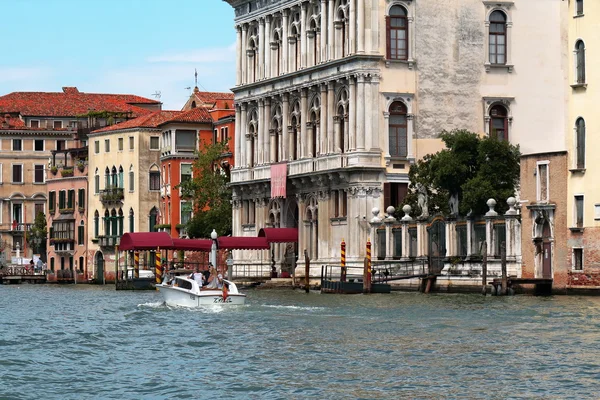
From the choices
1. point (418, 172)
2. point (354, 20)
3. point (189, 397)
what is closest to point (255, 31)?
point (354, 20)

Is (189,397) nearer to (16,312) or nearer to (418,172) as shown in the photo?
(16,312)

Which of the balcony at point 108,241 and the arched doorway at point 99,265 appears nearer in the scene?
the balcony at point 108,241

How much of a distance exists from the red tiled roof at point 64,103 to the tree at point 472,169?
60.4m

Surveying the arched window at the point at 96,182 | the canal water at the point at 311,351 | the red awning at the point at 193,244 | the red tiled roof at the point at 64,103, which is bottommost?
the canal water at the point at 311,351

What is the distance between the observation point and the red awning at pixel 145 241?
79106 mm

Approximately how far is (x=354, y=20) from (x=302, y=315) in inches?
1085

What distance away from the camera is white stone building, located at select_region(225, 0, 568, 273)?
245ft

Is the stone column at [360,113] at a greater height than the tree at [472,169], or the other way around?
the stone column at [360,113]

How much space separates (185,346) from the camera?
39.8 meters

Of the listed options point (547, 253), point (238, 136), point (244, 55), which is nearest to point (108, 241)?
point (238, 136)

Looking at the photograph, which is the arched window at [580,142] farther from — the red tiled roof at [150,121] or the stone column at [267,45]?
the red tiled roof at [150,121]

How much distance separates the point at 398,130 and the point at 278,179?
352 inches

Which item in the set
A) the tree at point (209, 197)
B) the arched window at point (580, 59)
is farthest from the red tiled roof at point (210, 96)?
the arched window at point (580, 59)

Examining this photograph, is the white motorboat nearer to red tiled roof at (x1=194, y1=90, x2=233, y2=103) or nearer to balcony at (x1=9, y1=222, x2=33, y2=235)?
red tiled roof at (x1=194, y1=90, x2=233, y2=103)
